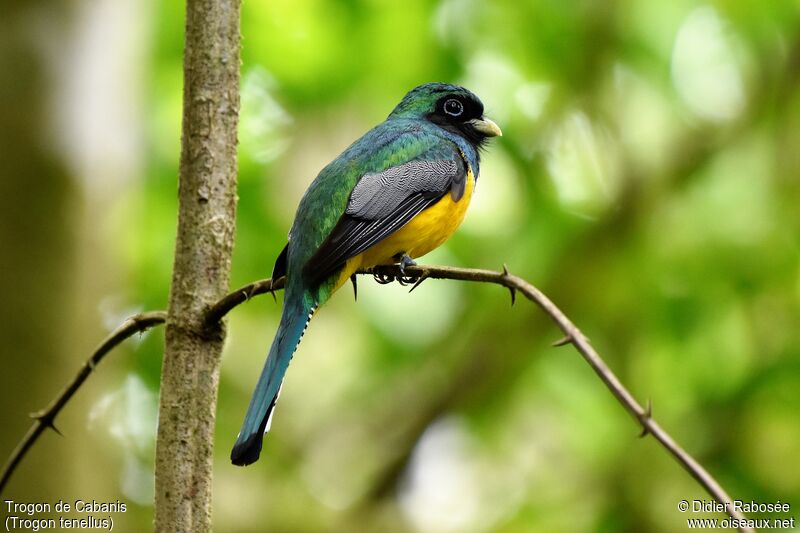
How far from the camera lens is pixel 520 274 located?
6.39m

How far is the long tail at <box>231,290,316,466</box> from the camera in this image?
2190mm

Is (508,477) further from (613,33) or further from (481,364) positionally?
(613,33)

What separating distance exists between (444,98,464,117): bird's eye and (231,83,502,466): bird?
0.11 metres

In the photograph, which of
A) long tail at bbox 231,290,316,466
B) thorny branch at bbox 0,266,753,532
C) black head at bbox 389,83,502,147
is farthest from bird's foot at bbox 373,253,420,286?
thorny branch at bbox 0,266,753,532

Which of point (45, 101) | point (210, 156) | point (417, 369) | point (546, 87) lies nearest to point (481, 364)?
point (417, 369)

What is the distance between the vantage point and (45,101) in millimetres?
4766

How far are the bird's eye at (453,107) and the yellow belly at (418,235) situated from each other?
78cm

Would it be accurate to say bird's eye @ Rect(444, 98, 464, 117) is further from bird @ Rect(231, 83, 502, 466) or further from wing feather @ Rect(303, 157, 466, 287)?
wing feather @ Rect(303, 157, 466, 287)

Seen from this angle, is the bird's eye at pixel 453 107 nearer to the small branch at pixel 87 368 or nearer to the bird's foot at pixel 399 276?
the bird's foot at pixel 399 276

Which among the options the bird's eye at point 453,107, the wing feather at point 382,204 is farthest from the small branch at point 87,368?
the bird's eye at point 453,107

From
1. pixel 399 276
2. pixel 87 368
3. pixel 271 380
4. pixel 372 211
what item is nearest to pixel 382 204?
pixel 372 211

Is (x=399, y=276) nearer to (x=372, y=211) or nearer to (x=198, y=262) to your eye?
(x=372, y=211)

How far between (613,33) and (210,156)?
477 cm

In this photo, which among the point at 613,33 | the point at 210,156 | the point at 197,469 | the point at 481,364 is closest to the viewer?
the point at 197,469
